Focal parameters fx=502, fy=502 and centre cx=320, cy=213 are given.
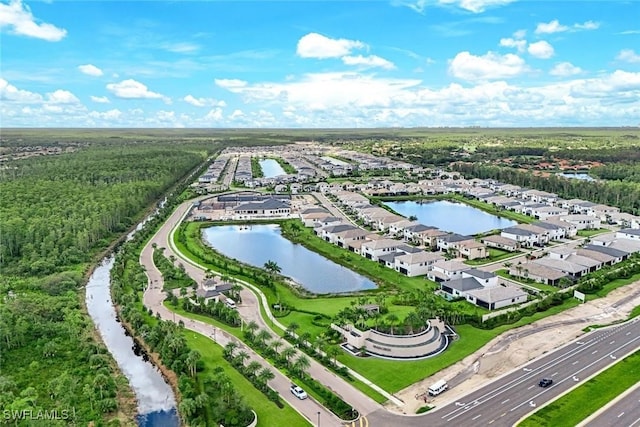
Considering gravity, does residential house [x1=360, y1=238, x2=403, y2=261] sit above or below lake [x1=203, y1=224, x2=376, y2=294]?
above

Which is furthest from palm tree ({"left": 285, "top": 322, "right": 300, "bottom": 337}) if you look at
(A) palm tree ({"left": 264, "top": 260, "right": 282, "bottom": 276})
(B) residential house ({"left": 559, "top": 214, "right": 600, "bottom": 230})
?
(B) residential house ({"left": 559, "top": 214, "right": 600, "bottom": 230})

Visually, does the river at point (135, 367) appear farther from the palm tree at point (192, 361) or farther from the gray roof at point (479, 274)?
the gray roof at point (479, 274)

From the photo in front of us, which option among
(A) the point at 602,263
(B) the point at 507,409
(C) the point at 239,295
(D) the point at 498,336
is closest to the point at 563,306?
(D) the point at 498,336

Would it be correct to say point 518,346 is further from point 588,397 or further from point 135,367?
point 135,367

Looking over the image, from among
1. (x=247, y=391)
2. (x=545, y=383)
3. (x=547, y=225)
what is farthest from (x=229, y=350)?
(x=547, y=225)

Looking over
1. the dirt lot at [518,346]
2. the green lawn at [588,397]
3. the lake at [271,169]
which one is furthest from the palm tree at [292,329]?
the lake at [271,169]

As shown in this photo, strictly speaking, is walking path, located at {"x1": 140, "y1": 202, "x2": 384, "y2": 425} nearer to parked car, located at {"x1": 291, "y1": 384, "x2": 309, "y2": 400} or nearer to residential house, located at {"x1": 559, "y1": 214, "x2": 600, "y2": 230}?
parked car, located at {"x1": 291, "y1": 384, "x2": 309, "y2": 400}
